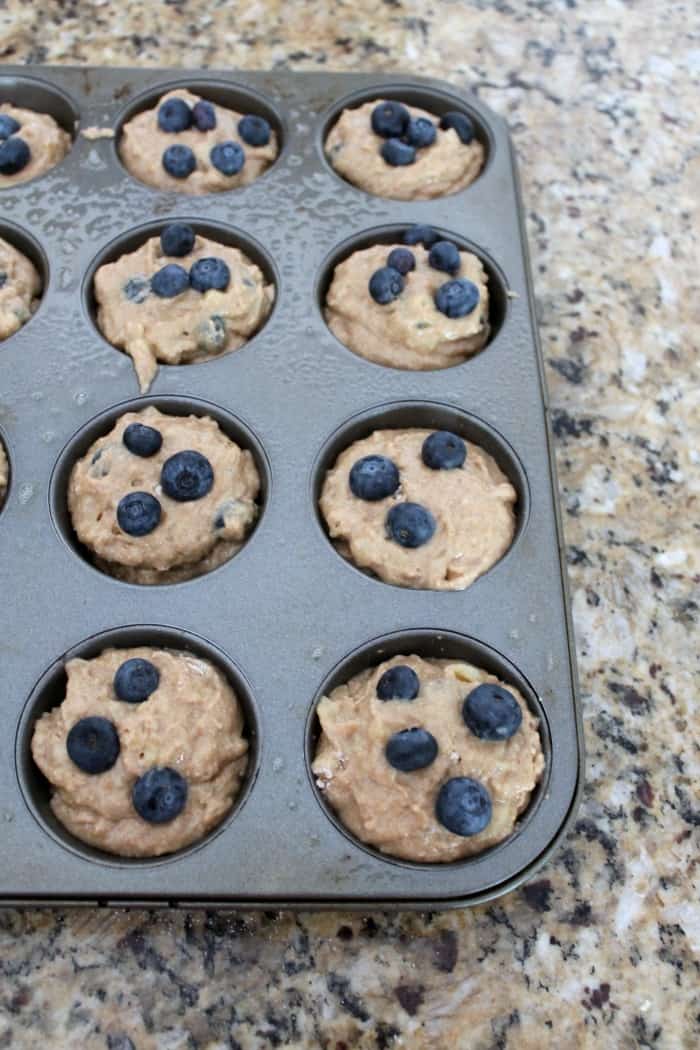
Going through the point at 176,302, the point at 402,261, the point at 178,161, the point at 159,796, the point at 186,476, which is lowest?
the point at 159,796

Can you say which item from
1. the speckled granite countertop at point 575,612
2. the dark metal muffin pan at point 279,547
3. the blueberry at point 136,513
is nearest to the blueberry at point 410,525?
the dark metal muffin pan at point 279,547

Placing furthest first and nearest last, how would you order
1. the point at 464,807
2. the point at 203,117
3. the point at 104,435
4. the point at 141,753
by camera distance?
1. the point at 203,117
2. the point at 104,435
3. the point at 141,753
4. the point at 464,807

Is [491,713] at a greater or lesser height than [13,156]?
lesser

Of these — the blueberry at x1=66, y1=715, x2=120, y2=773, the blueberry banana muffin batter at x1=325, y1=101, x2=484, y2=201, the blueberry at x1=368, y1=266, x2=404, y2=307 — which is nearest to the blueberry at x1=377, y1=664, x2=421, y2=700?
the blueberry at x1=66, y1=715, x2=120, y2=773

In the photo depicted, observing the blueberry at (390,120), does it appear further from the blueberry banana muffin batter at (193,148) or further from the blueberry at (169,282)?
the blueberry at (169,282)

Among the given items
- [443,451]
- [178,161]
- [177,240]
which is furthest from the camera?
[178,161]

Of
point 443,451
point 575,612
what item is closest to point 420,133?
point 443,451

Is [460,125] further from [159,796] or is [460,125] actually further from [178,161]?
[159,796]
